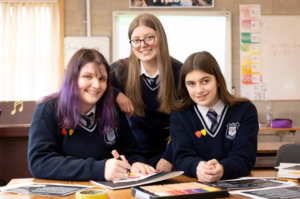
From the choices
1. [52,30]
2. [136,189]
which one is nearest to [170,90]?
[136,189]

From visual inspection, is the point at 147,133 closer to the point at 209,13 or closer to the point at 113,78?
the point at 113,78

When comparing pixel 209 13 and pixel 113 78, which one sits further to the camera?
pixel 209 13

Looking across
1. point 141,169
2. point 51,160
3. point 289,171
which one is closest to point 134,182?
point 141,169

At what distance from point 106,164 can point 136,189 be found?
0.25 m

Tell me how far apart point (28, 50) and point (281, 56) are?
3.45m

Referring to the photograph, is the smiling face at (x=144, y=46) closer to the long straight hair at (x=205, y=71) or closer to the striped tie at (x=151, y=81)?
the striped tie at (x=151, y=81)

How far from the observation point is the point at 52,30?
4582 millimetres

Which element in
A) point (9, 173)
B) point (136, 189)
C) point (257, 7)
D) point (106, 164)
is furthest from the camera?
point (257, 7)

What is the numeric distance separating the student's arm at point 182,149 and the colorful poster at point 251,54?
11.3 ft

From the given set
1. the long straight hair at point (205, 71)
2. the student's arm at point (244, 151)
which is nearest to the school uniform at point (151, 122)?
the long straight hair at point (205, 71)

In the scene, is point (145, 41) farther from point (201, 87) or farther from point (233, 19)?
point (233, 19)

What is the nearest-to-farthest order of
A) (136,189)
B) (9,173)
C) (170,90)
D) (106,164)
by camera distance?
1. (136,189)
2. (106,164)
3. (170,90)
4. (9,173)

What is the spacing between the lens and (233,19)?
15.7ft

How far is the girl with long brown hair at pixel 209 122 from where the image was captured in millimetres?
1419
